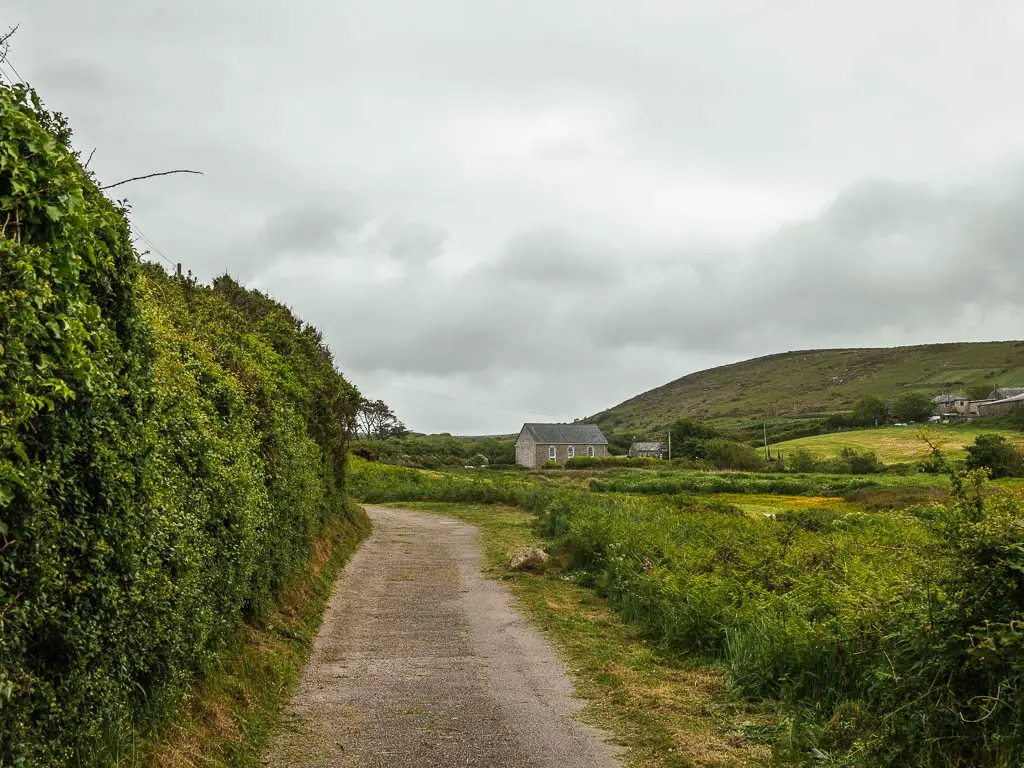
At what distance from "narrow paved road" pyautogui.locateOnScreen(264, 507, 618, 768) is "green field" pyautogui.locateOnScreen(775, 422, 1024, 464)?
71160 mm

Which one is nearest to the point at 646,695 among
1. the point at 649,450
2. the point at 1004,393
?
the point at 649,450

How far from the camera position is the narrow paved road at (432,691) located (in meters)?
6.62

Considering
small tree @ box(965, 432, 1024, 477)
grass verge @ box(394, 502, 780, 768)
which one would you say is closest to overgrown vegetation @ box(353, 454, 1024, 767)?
grass verge @ box(394, 502, 780, 768)

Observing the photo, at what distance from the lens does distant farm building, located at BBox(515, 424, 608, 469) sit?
104 meters

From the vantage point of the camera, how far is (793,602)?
9.23m

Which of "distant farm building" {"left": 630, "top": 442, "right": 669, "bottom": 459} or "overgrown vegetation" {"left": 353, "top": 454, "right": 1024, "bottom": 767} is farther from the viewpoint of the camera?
"distant farm building" {"left": 630, "top": 442, "right": 669, "bottom": 459}

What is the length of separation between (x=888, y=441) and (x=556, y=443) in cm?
4150

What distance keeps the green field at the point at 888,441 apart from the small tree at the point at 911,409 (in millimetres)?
8636

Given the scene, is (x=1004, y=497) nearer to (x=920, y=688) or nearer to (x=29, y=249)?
(x=920, y=688)

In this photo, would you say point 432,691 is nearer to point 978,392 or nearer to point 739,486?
Result: point 739,486

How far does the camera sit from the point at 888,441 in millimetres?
92750

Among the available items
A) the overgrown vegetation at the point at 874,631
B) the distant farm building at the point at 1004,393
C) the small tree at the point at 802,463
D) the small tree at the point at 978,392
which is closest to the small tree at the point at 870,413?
the distant farm building at the point at 1004,393

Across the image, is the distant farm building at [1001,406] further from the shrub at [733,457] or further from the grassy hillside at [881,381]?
the shrub at [733,457]

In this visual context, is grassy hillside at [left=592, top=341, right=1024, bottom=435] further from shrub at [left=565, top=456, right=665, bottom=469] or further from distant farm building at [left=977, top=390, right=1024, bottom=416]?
shrub at [left=565, top=456, right=665, bottom=469]
